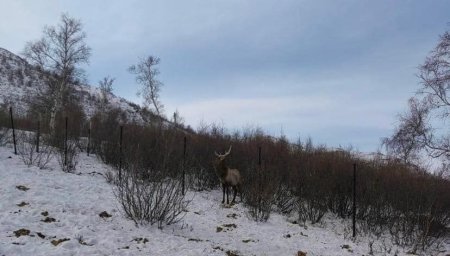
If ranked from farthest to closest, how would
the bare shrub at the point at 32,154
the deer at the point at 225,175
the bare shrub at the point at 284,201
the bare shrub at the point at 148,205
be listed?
the bare shrub at the point at 284,201 → the deer at the point at 225,175 → the bare shrub at the point at 32,154 → the bare shrub at the point at 148,205

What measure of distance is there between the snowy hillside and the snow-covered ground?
1614 inches

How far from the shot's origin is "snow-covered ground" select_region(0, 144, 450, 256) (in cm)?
750

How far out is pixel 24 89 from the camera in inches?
2315

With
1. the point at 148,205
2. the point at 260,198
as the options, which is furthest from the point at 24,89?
the point at 148,205

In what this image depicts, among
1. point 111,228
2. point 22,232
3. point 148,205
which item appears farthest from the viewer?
point 148,205

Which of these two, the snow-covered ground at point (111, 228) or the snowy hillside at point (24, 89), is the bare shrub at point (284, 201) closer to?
A: the snow-covered ground at point (111, 228)

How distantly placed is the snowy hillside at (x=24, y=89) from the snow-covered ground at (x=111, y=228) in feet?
134

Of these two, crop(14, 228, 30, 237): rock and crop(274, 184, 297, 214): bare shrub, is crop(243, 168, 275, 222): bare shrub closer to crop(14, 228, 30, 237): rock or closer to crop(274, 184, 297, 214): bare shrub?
crop(274, 184, 297, 214): bare shrub

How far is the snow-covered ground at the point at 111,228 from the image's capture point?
7.50 metres

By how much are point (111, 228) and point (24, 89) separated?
5599cm

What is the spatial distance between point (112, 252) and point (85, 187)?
5.96 m

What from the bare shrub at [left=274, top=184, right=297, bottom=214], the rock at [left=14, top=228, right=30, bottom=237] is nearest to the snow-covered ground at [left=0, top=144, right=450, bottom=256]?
the rock at [left=14, top=228, right=30, bottom=237]

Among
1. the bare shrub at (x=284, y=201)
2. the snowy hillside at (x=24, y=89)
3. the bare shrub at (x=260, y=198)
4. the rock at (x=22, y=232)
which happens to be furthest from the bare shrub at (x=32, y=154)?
the snowy hillside at (x=24, y=89)

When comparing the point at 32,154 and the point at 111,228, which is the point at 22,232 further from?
the point at 32,154
